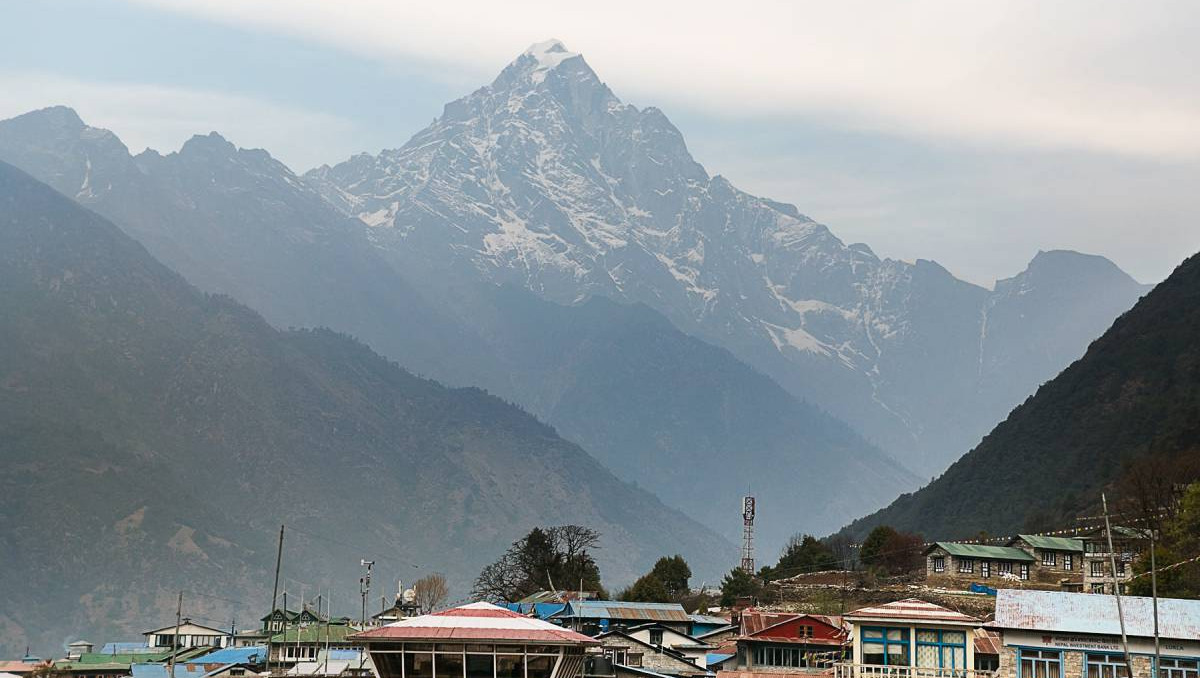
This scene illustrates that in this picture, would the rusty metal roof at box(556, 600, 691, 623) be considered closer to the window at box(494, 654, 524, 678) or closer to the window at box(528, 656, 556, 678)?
the window at box(528, 656, 556, 678)

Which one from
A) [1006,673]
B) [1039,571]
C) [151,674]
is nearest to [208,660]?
[151,674]

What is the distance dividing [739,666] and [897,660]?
3930 cm

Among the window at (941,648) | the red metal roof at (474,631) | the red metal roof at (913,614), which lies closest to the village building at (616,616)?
the red metal roof at (474,631)

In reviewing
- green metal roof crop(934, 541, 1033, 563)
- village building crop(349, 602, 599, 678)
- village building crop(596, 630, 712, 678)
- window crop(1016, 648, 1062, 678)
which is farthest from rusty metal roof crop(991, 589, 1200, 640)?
green metal roof crop(934, 541, 1033, 563)

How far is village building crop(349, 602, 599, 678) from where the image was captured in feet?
237

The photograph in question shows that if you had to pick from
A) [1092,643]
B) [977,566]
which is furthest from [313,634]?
[1092,643]

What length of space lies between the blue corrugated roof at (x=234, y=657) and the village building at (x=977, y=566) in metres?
61.7

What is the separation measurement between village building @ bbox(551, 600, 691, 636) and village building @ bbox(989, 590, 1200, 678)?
4931 centimetres

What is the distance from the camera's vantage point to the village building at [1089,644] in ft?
239

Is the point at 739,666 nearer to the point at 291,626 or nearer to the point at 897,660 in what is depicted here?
the point at 897,660

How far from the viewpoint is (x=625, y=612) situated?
140m

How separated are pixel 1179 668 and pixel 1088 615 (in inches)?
164

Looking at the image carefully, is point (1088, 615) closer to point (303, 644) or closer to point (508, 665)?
point (508, 665)

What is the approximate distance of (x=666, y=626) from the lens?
126812 millimetres
